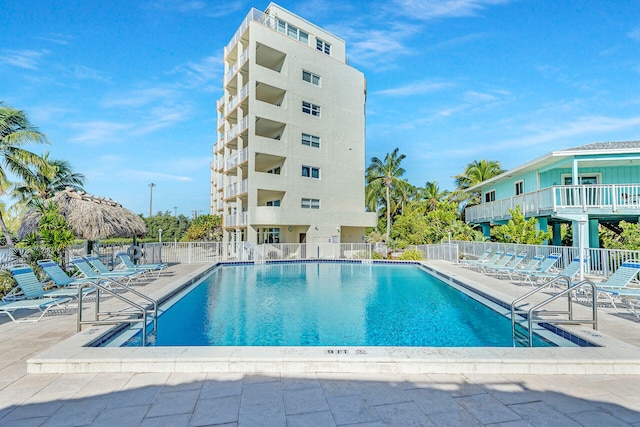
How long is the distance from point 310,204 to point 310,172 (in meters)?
2.65

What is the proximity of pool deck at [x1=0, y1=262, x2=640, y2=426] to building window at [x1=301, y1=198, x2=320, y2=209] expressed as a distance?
74.9 ft

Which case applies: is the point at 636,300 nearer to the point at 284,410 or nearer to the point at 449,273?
the point at 449,273

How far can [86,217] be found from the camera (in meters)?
14.9

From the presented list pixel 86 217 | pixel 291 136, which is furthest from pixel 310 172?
pixel 86 217

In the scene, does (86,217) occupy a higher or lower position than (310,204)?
lower

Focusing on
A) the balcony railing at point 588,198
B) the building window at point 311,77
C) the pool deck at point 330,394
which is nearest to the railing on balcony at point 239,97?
the building window at point 311,77

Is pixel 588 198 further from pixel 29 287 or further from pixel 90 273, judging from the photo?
pixel 29 287

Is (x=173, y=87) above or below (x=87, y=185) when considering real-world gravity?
above

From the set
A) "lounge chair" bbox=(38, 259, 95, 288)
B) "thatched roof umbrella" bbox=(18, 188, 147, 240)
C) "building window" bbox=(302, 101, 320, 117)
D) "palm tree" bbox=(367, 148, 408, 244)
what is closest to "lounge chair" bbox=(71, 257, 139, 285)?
"lounge chair" bbox=(38, 259, 95, 288)

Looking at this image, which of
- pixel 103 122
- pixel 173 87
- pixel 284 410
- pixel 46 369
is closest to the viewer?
pixel 284 410

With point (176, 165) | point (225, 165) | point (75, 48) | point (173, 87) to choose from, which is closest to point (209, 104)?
point (176, 165)

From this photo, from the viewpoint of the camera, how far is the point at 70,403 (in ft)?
11.9

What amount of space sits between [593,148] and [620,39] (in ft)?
24.2

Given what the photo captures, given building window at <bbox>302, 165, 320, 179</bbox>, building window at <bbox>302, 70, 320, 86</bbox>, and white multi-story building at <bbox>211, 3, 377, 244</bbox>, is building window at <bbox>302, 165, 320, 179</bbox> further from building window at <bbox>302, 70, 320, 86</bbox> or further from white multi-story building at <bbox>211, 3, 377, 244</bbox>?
building window at <bbox>302, 70, 320, 86</bbox>
